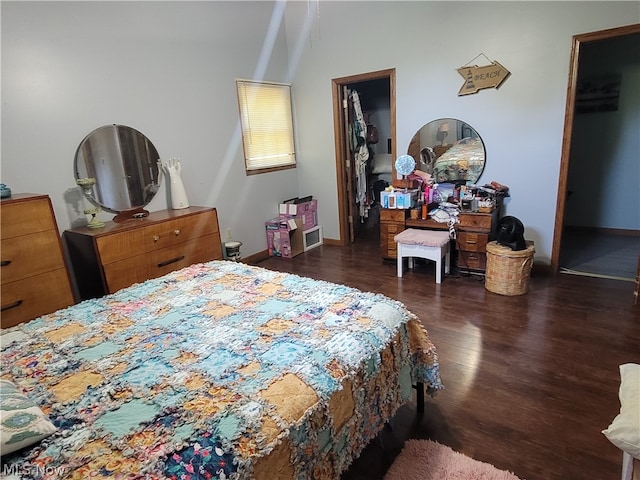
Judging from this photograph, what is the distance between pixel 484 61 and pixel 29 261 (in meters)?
3.91

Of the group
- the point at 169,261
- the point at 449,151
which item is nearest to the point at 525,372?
the point at 449,151

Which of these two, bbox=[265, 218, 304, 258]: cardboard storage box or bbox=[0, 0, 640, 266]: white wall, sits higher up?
bbox=[0, 0, 640, 266]: white wall

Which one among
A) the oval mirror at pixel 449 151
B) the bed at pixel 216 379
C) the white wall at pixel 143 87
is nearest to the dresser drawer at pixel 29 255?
the white wall at pixel 143 87

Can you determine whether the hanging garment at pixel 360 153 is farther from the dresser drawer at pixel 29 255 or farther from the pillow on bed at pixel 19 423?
the pillow on bed at pixel 19 423

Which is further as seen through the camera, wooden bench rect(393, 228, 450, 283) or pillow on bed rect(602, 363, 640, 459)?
wooden bench rect(393, 228, 450, 283)

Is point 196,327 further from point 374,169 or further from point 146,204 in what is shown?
point 374,169

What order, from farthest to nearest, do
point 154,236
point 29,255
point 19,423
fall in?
point 154,236
point 29,255
point 19,423

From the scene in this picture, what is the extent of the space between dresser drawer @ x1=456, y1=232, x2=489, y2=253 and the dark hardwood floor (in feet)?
0.97

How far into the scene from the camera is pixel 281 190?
470cm

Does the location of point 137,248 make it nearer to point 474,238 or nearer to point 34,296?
point 34,296

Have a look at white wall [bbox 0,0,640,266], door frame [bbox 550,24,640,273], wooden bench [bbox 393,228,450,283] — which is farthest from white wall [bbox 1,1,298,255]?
door frame [bbox 550,24,640,273]

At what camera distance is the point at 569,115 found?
3.08 meters

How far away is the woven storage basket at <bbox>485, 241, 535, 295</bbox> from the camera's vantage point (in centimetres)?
295

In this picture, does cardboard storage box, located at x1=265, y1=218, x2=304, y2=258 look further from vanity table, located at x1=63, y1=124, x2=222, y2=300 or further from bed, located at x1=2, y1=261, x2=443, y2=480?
bed, located at x1=2, y1=261, x2=443, y2=480
